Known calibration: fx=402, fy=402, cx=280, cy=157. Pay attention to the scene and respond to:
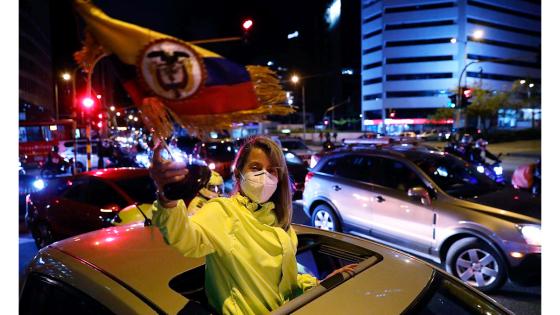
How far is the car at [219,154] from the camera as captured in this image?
39.2 ft

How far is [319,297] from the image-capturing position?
5.72ft

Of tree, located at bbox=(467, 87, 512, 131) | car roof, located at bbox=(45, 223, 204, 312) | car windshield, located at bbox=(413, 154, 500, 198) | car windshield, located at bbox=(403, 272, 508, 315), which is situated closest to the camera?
car roof, located at bbox=(45, 223, 204, 312)

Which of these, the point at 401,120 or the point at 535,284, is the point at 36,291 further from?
the point at 401,120

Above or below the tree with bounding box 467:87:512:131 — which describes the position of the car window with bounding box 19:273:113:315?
below

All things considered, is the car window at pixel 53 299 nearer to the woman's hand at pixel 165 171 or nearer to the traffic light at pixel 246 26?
the woman's hand at pixel 165 171

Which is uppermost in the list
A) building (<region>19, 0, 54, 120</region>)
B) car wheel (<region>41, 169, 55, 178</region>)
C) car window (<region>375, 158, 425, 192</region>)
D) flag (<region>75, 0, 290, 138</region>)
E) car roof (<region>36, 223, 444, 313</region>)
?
building (<region>19, 0, 54, 120</region>)

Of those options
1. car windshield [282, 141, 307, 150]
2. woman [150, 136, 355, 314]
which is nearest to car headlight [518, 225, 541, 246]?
woman [150, 136, 355, 314]

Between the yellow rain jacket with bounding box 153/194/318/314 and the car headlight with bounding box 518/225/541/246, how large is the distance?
12.0 ft

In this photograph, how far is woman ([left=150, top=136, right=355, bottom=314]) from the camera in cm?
164

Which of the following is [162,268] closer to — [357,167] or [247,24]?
[247,24]

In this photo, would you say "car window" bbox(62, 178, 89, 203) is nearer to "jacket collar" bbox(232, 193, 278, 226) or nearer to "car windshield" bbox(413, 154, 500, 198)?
"jacket collar" bbox(232, 193, 278, 226)

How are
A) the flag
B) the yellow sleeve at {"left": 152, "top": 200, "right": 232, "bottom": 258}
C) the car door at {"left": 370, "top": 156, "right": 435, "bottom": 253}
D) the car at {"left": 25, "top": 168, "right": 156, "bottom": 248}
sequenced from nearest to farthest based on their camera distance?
the yellow sleeve at {"left": 152, "top": 200, "right": 232, "bottom": 258} → the flag → the car door at {"left": 370, "top": 156, "right": 435, "bottom": 253} → the car at {"left": 25, "top": 168, "right": 156, "bottom": 248}

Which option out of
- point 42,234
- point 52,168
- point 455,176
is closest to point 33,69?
point 52,168

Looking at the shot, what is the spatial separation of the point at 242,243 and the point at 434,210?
4087 mm
